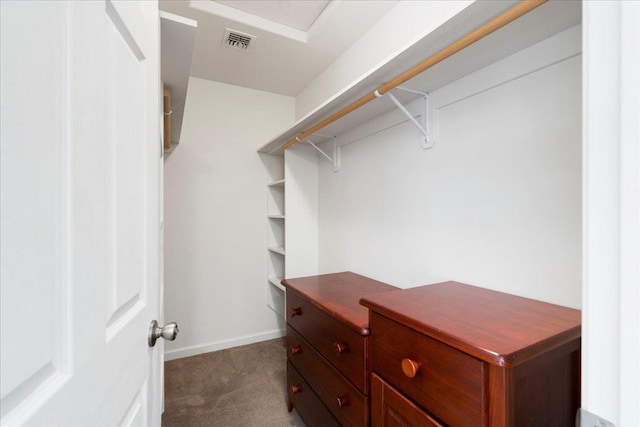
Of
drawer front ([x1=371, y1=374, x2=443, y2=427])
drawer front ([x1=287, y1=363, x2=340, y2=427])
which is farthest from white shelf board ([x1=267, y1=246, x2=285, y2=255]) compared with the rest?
drawer front ([x1=371, y1=374, x2=443, y2=427])

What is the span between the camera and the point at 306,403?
1.55 m

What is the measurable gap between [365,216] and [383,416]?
46.4 inches

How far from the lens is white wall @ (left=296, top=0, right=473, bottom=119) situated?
1.45m

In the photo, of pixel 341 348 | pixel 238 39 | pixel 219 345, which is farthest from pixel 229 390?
pixel 238 39

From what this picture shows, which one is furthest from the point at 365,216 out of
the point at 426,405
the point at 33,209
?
the point at 33,209

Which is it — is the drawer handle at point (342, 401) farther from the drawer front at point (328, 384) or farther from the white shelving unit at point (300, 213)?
the white shelving unit at point (300, 213)

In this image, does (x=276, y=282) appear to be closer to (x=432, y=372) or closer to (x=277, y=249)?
(x=277, y=249)

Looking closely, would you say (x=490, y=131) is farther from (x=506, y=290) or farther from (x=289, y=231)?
(x=289, y=231)

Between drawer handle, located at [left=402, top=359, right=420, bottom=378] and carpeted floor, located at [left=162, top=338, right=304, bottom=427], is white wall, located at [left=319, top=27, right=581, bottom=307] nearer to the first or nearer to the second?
A: drawer handle, located at [left=402, top=359, right=420, bottom=378]

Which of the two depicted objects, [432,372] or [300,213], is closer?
[432,372]

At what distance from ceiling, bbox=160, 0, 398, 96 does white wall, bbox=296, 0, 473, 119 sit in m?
0.06

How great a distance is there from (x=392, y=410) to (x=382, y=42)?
193cm

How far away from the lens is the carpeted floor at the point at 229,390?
174cm
